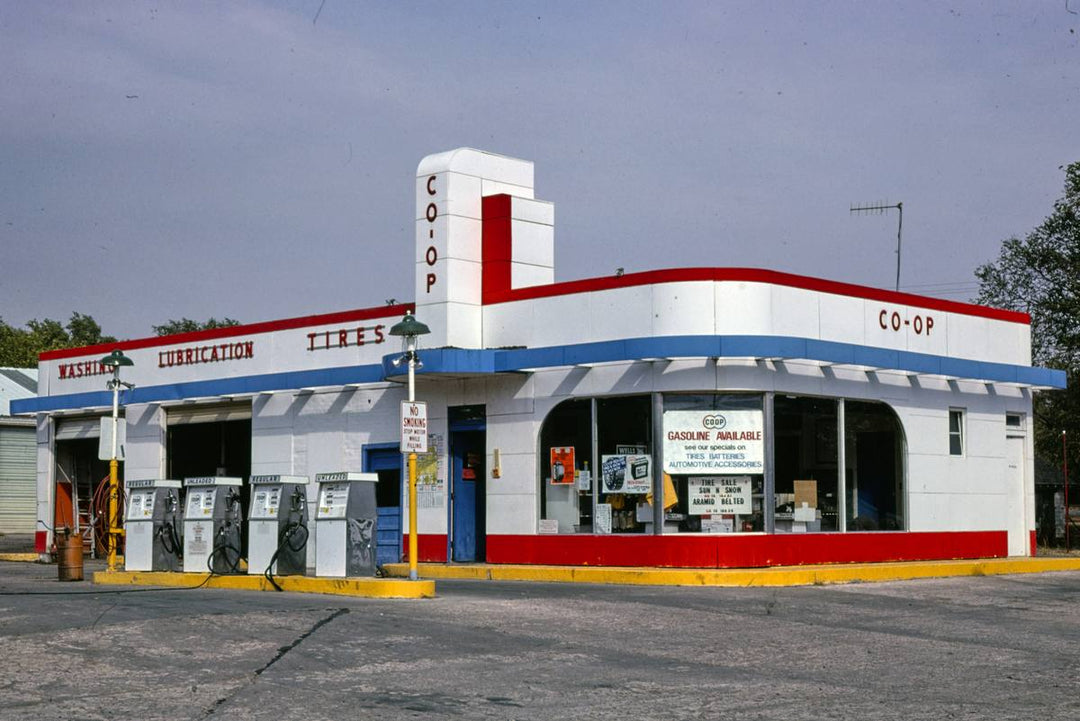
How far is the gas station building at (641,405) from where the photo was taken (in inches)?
867

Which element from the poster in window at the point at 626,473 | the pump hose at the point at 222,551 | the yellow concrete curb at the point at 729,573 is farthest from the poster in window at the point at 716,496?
the pump hose at the point at 222,551

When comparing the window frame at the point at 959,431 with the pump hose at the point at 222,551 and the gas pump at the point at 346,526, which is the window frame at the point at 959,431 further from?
the pump hose at the point at 222,551

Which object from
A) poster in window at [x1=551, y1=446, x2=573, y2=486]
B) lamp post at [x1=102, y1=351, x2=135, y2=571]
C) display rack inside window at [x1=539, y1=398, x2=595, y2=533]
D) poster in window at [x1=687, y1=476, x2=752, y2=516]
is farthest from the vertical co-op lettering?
poster in window at [x1=687, y1=476, x2=752, y2=516]

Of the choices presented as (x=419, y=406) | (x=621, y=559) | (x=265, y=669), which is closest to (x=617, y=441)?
(x=621, y=559)

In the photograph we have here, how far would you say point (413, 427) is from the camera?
18594 millimetres

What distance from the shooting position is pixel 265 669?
38.3ft

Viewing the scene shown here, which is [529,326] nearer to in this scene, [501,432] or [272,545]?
[501,432]

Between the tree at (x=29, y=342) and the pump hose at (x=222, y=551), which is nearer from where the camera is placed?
the pump hose at (x=222, y=551)

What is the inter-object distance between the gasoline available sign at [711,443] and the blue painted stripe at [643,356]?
1019mm

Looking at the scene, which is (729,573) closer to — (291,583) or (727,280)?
(727,280)

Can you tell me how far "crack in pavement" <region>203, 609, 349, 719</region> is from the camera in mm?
10102

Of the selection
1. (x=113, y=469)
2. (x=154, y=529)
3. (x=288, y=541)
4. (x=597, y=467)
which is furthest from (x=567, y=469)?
(x=113, y=469)

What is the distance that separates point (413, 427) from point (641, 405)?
4.98 metres

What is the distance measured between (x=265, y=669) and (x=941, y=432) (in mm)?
16607
